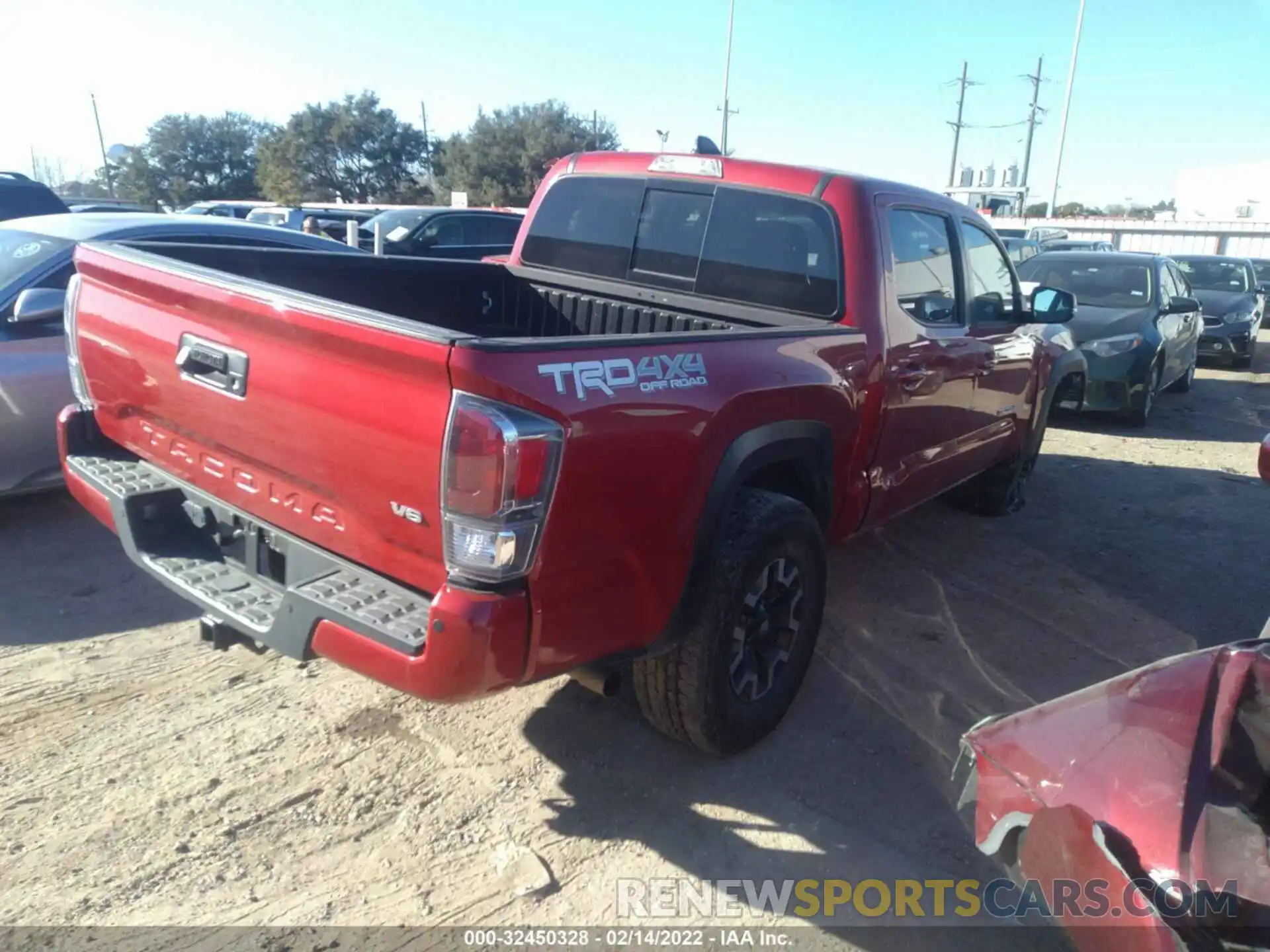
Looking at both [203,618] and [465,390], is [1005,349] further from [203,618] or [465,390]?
[203,618]

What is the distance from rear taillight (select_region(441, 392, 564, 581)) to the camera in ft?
7.00

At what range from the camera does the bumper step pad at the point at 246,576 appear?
7.85ft

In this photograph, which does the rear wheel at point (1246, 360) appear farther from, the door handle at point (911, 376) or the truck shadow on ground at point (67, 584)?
the truck shadow on ground at point (67, 584)

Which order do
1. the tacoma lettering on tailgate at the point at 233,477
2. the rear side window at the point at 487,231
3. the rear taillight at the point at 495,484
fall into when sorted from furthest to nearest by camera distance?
the rear side window at the point at 487,231 < the tacoma lettering on tailgate at the point at 233,477 < the rear taillight at the point at 495,484

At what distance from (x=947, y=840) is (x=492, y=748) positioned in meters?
1.55

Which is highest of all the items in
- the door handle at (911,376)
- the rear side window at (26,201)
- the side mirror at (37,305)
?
the rear side window at (26,201)

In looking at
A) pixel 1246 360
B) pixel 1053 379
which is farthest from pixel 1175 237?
pixel 1053 379

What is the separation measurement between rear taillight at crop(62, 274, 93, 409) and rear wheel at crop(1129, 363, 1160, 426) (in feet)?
29.9

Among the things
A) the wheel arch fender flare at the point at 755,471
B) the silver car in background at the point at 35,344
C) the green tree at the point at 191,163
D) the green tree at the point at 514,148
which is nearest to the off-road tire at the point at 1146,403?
the wheel arch fender flare at the point at 755,471

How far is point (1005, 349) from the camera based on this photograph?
5.10 metres

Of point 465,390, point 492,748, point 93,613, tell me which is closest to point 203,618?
point 492,748

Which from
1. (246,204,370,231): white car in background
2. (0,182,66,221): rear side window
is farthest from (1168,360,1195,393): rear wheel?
(0,182,66,221): rear side window

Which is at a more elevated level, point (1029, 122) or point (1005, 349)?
point (1029, 122)

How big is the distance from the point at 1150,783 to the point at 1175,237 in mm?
35823
